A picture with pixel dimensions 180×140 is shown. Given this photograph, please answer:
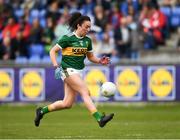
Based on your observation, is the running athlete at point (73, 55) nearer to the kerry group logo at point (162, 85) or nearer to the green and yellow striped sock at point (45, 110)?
the green and yellow striped sock at point (45, 110)

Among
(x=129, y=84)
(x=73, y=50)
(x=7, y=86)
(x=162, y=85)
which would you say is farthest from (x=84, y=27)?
(x=7, y=86)

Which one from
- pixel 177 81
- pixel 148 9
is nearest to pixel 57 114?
pixel 177 81

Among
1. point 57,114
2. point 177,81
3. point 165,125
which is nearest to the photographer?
point 165,125

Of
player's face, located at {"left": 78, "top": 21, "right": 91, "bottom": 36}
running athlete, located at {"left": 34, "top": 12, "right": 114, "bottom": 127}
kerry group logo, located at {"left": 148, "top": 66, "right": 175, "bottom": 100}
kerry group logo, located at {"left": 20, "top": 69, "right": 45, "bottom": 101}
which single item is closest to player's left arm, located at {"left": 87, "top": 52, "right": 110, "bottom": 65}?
running athlete, located at {"left": 34, "top": 12, "right": 114, "bottom": 127}

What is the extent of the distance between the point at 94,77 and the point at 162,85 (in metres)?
2.28

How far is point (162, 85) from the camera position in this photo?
958 inches

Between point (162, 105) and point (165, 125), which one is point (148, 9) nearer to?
point (162, 105)

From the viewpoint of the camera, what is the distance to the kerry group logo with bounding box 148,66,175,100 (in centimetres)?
2431

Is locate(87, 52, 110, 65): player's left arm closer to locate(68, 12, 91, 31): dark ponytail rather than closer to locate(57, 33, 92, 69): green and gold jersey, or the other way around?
locate(57, 33, 92, 69): green and gold jersey

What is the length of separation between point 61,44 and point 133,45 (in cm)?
1193

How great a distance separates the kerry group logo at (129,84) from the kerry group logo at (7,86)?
11.5ft

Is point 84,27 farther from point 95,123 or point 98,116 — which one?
point 95,123

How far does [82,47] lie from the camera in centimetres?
1504

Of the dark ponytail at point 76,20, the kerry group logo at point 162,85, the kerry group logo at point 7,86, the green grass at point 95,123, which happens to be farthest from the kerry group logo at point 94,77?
the dark ponytail at point 76,20
